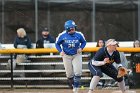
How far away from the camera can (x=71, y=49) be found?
1448 cm

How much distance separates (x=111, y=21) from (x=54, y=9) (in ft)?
6.57

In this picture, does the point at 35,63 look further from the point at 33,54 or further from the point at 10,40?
the point at 10,40

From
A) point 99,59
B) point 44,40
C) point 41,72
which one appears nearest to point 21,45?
point 44,40

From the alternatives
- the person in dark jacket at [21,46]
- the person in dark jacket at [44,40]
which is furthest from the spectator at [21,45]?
the person in dark jacket at [44,40]

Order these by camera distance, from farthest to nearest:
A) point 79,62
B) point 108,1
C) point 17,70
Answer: point 108,1, point 17,70, point 79,62

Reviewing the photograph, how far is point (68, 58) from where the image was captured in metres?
14.5

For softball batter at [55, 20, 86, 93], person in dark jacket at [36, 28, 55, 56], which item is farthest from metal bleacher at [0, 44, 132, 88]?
softball batter at [55, 20, 86, 93]

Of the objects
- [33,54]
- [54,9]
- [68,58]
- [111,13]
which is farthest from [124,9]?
[68,58]

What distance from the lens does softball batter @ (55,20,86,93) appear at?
1434 centimetres

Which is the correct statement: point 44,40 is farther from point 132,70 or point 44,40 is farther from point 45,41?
point 132,70

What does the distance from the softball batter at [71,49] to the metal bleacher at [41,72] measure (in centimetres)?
217

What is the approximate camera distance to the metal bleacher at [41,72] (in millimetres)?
16781

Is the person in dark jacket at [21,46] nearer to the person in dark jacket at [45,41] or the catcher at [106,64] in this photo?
the person in dark jacket at [45,41]

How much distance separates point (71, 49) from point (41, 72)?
2.67 meters
